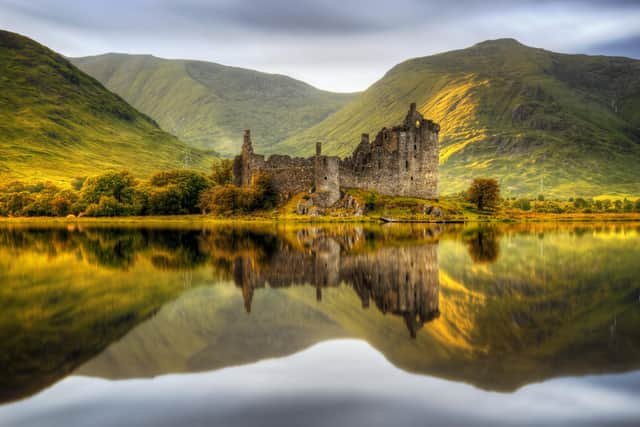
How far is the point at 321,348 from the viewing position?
374 inches

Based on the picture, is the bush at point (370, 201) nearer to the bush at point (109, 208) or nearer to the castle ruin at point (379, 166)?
the castle ruin at point (379, 166)

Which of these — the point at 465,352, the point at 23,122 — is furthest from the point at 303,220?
the point at 23,122

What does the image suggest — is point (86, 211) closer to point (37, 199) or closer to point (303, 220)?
point (37, 199)

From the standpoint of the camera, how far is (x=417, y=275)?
1769 cm

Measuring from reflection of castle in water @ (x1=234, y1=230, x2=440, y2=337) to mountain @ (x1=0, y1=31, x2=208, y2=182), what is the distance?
4433 inches

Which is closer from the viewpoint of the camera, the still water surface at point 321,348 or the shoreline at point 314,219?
the still water surface at point 321,348

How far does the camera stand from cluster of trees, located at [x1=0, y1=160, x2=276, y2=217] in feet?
216

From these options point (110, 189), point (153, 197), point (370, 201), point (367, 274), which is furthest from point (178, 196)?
point (367, 274)

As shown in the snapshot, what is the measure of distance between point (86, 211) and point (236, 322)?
70940mm

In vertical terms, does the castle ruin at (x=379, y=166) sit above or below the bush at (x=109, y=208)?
above

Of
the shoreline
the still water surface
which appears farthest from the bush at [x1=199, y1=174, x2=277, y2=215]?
the still water surface

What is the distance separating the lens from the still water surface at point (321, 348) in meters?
6.75

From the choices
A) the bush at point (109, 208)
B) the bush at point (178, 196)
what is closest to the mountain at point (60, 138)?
the bush at point (109, 208)

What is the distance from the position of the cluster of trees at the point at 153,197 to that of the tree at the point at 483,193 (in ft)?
83.2
